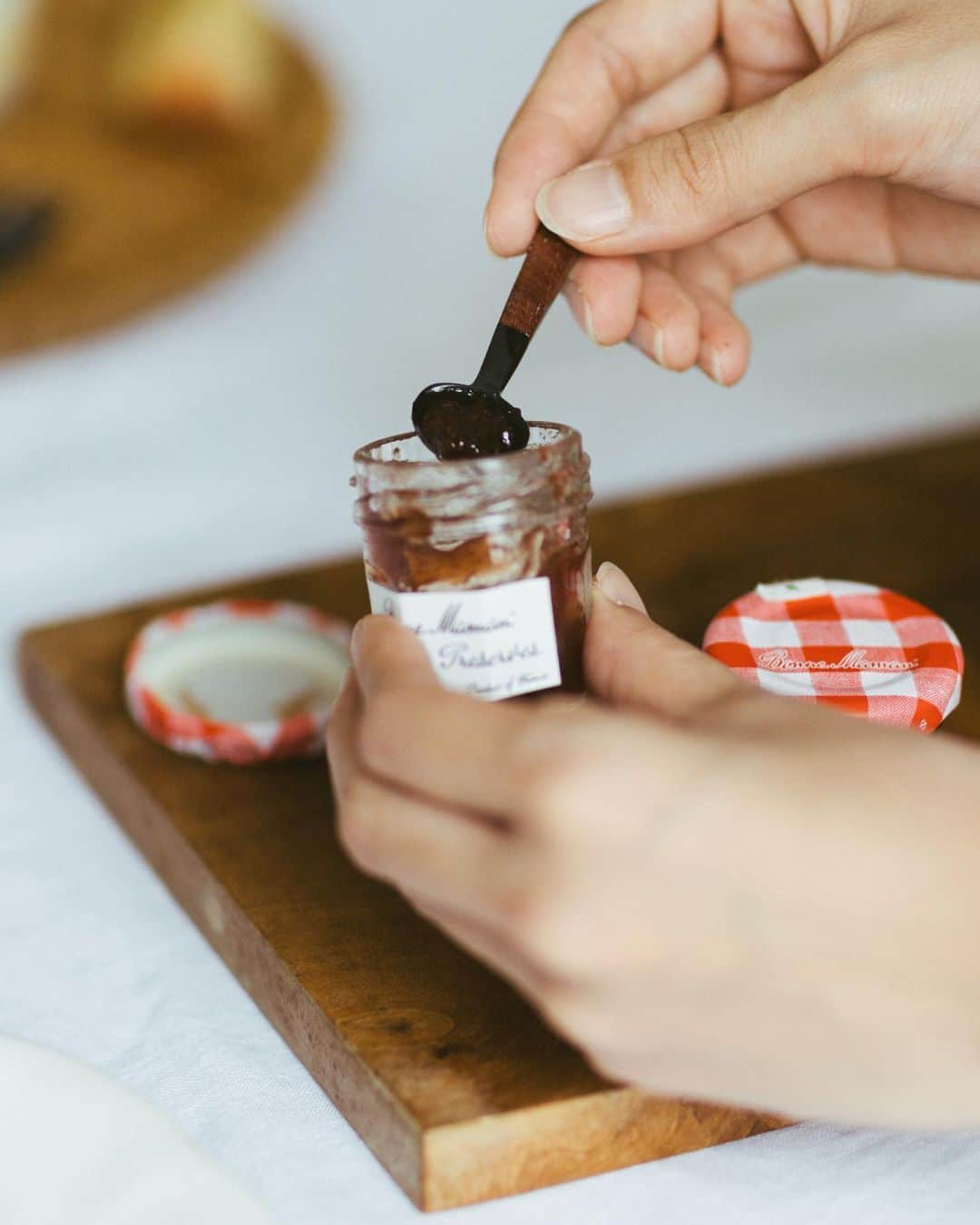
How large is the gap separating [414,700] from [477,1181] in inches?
8.1

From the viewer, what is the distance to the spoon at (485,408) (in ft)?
2.39

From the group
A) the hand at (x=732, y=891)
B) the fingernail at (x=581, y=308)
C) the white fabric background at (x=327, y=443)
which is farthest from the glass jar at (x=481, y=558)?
the fingernail at (x=581, y=308)

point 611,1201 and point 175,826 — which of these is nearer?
point 611,1201

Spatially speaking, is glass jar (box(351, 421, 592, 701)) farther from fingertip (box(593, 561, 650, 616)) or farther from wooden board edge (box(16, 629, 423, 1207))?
wooden board edge (box(16, 629, 423, 1207))

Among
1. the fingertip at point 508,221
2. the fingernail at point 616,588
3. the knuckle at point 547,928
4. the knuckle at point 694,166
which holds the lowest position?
the knuckle at point 547,928

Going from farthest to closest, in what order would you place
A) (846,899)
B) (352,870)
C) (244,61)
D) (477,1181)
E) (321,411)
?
(244,61) < (321,411) < (352,870) < (477,1181) < (846,899)

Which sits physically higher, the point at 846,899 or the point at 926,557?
the point at 846,899

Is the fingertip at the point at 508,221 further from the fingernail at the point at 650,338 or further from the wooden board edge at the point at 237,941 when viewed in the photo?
the wooden board edge at the point at 237,941

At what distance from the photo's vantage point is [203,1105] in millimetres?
667

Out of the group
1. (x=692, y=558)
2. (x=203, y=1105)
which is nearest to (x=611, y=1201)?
(x=203, y=1105)

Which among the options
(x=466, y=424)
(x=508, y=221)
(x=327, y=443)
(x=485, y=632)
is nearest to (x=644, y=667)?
(x=485, y=632)

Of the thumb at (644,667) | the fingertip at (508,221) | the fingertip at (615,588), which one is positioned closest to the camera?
the thumb at (644,667)

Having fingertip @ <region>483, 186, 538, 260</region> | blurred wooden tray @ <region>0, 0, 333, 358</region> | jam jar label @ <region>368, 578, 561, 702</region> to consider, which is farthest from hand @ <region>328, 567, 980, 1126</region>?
blurred wooden tray @ <region>0, 0, 333, 358</region>

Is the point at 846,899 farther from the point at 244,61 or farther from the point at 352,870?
the point at 244,61
